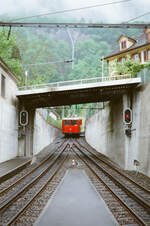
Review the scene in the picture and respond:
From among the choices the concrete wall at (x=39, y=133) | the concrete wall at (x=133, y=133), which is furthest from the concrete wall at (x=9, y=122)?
the concrete wall at (x=133, y=133)

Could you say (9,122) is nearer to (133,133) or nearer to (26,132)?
(26,132)

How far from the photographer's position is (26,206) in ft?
26.2

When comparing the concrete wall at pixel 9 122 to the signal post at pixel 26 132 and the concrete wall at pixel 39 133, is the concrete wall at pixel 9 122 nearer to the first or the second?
the signal post at pixel 26 132

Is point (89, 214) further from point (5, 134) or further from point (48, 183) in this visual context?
point (5, 134)

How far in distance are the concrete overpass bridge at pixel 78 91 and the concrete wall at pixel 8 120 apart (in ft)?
3.90

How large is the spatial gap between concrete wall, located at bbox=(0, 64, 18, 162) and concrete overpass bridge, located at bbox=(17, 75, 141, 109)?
1.19m

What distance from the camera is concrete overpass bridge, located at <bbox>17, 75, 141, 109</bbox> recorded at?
1709 cm

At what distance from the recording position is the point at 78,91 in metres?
18.6

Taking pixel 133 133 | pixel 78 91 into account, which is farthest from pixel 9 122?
pixel 133 133

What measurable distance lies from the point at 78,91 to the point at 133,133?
5061mm

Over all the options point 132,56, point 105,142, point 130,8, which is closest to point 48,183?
point 105,142

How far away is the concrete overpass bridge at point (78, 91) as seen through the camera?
17094 mm

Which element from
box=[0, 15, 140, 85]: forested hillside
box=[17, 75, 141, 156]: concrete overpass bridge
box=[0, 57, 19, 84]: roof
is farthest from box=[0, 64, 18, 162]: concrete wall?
box=[0, 15, 140, 85]: forested hillside

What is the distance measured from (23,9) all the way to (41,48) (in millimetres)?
139019
